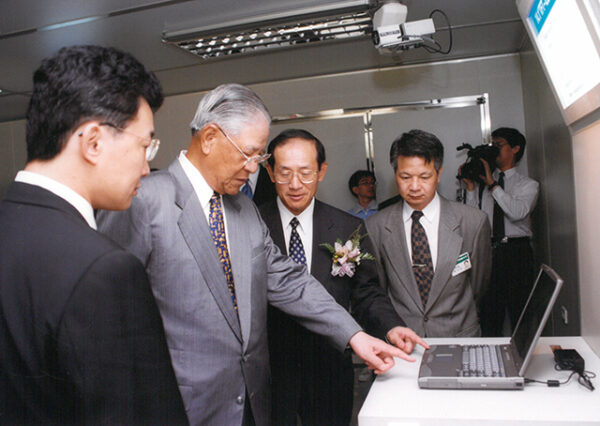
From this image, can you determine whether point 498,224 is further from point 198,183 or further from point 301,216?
point 198,183

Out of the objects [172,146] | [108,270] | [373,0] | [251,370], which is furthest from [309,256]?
[172,146]

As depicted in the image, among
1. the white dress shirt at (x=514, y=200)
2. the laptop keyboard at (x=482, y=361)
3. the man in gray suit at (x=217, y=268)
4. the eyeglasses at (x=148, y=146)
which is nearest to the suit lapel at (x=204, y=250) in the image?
the man in gray suit at (x=217, y=268)

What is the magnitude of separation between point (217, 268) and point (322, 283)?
73 cm

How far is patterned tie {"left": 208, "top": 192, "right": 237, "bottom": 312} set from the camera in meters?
1.60

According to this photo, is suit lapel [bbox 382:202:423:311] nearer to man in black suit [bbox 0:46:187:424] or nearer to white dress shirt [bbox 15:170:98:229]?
man in black suit [bbox 0:46:187:424]

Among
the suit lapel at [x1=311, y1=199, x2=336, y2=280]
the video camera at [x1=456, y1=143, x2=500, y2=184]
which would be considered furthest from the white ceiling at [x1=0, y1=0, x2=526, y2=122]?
the suit lapel at [x1=311, y1=199, x2=336, y2=280]

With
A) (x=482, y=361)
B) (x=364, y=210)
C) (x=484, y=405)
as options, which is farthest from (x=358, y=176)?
(x=484, y=405)

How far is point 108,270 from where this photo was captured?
751mm

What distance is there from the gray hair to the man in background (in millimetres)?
3197

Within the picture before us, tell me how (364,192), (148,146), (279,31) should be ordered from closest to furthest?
1. (148,146)
2. (279,31)
3. (364,192)

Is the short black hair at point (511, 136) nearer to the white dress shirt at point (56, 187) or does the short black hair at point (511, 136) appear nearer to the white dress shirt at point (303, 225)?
the white dress shirt at point (303, 225)

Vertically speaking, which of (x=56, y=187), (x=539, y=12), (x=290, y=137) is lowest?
(x=56, y=187)

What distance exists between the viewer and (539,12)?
1.76 meters

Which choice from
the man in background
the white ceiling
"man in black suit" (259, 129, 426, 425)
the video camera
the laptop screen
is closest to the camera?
the laptop screen
